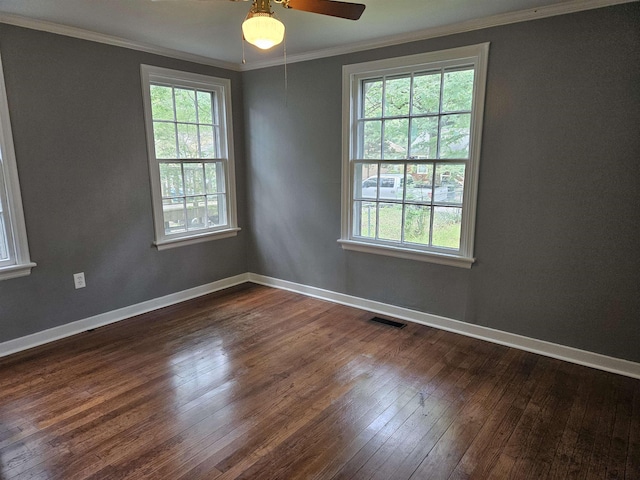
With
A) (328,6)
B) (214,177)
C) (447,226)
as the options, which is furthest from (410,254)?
(214,177)

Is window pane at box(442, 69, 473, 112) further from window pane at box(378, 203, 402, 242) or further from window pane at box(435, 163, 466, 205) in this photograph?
window pane at box(378, 203, 402, 242)

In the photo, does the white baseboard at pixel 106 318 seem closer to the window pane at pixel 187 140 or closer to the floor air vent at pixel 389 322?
the window pane at pixel 187 140

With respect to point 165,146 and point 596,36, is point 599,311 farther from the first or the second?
point 165,146

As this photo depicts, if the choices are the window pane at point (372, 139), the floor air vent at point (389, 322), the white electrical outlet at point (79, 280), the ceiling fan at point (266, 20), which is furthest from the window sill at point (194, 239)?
the ceiling fan at point (266, 20)

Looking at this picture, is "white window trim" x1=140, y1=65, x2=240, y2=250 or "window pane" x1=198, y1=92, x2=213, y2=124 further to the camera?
"window pane" x1=198, y1=92, x2=213, y2=124

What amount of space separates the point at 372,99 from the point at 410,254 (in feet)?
4.67

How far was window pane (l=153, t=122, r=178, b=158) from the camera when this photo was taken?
11.9 ft

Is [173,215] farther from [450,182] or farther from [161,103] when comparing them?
[450,182]

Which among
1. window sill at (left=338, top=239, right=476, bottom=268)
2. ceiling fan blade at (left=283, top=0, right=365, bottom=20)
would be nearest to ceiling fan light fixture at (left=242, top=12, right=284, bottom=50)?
ceiling fan blade at (left=283, top=0, right=365, bottom=20)

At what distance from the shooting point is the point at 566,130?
8.57ft

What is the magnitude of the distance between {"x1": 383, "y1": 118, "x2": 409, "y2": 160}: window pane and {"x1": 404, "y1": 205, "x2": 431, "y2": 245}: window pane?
473 mm

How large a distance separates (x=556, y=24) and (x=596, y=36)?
10.1 inches

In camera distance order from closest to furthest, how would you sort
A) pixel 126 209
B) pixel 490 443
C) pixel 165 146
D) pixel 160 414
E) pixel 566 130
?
pixel 490 443 < pixel 160 414 < pixel 566 130 < pixel 126 209 < pixel 165 146

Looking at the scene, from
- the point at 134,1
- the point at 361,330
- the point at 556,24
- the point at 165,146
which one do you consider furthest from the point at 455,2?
the point at 165,146
